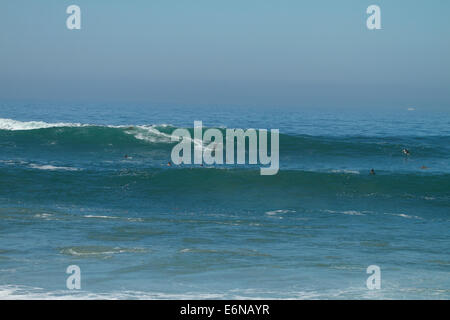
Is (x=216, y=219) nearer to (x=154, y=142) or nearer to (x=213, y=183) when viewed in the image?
(x=213, y=183)

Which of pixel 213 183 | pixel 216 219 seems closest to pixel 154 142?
pixel 213 183

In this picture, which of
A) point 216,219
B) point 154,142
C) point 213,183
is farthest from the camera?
point 154,142

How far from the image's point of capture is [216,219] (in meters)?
16.9

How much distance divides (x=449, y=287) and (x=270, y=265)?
136 inches

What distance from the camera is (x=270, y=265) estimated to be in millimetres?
11867

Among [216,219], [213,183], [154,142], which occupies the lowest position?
[216,219]

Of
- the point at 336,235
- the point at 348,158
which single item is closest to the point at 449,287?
the point at 336,235

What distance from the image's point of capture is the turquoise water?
10.5 metres

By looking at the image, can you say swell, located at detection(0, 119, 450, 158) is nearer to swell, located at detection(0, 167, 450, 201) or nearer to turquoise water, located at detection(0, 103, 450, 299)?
turquoise water, located at detection(0, 103, 450, 299)

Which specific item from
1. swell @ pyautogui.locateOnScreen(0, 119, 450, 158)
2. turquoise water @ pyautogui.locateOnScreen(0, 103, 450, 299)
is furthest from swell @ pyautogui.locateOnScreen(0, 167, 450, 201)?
swell @ pyautogui.locateOnScreen(0, 119, 450, 158)

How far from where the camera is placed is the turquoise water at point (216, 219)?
1053 centimetres

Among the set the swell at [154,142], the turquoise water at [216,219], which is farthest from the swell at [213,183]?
the swell at [154,142]

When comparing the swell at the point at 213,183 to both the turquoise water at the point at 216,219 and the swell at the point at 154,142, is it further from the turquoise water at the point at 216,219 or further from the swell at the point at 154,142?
the swell at the point at 154,142
